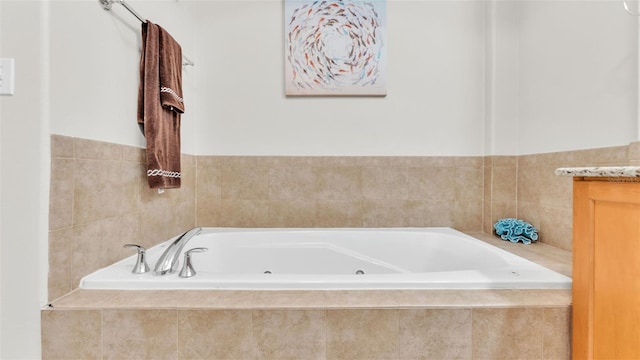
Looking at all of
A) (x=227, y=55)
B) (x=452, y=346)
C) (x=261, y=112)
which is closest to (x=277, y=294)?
(x=452, y=346)

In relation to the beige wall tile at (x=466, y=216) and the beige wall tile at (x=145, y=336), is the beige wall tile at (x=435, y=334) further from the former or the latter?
the beige wall tile at (x=466, y=216)

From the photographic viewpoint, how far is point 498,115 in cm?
215

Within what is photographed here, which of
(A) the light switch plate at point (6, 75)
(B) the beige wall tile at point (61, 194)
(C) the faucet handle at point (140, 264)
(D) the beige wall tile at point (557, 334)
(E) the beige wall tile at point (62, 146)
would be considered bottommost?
(D) the beige wall tile at point (557, 334)

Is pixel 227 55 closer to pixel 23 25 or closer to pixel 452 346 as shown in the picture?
pixel 23 25

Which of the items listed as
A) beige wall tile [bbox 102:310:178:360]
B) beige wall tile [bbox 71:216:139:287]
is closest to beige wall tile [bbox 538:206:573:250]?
beige wall tile [bbox 102:310:178:360]

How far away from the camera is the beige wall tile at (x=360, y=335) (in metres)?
0.96

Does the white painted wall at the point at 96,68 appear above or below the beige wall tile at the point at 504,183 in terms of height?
above

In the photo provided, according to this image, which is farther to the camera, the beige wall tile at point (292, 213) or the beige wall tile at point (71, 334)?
the beige wall tile at point (292, 213)

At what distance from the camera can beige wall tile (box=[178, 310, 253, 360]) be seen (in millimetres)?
955

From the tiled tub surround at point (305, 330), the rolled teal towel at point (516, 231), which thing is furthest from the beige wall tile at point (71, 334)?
the rolled teal towel at point (516, 231)

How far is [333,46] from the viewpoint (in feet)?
7.09

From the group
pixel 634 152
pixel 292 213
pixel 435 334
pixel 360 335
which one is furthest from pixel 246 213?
pixel 634 152

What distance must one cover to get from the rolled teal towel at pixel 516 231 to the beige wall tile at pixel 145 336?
1.83m

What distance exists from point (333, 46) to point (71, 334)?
6.59 ft
